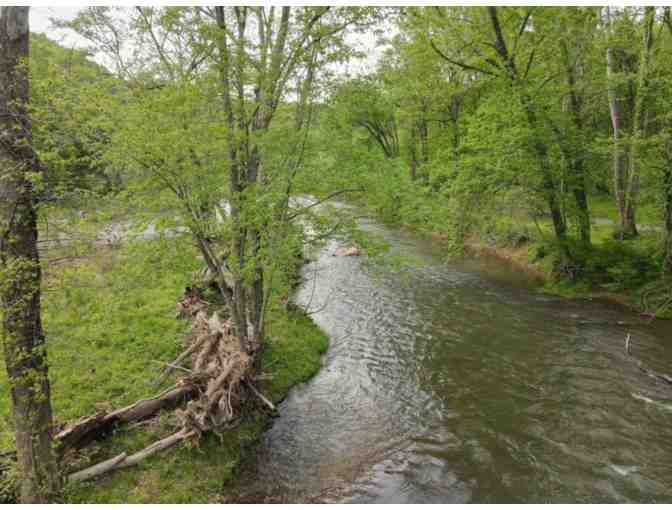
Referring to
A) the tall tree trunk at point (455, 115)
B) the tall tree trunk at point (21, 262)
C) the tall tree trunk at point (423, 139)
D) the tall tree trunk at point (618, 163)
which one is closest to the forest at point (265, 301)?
the tall tree trunk at point (21, 262)

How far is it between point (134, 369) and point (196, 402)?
268 centimetres

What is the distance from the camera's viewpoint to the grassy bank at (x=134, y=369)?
614 cm

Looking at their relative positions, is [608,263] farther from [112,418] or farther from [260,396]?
[112,418]

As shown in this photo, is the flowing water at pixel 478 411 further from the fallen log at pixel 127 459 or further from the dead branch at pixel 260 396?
the fallen log at pixel 127 459

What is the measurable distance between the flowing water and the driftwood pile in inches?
43.5

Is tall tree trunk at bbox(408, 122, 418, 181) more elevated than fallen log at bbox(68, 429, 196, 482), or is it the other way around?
tall tree trunk at bbox(408, 122, 418, 181)

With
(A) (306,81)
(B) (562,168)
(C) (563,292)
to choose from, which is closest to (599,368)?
(C) (563,292)

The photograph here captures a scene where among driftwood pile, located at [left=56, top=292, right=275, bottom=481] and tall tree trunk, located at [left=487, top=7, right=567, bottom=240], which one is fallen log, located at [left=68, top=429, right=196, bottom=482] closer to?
driftwood pile, located at [left=56, top=292, right=275, bottom=481]

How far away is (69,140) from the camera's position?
629 cm

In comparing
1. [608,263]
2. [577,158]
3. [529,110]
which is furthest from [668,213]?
[529,110]

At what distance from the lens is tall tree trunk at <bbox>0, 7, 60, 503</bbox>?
518 cm

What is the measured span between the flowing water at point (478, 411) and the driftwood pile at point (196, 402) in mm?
1105

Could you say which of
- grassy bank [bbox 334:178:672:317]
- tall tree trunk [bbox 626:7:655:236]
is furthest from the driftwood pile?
tall tree trunk [bbox 626:7:655:236]

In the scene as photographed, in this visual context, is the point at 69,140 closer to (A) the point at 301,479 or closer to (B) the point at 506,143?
(A) the point at 301,479
